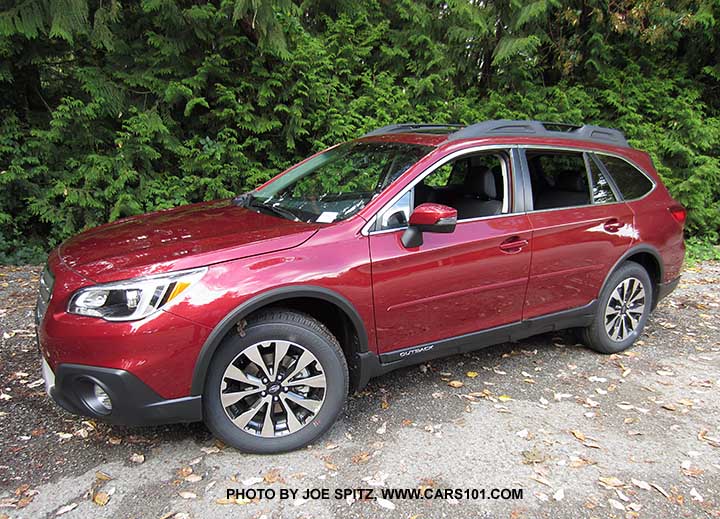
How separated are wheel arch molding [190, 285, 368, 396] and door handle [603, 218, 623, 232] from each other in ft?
7.29

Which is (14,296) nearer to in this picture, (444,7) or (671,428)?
(671,428)

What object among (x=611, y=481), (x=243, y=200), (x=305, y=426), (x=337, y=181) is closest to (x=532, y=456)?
(x=611, y=481)

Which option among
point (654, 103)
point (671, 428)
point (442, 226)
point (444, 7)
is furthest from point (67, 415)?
point (654, 103)

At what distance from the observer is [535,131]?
394 cm

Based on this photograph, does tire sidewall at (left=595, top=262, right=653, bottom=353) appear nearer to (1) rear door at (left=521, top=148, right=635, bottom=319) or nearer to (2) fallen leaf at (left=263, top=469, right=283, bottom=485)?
(1) rear door at (left=521, top=148, right=635, bottom=319)

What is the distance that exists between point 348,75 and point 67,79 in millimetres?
3812

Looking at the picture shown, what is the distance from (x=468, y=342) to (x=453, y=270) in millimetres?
555

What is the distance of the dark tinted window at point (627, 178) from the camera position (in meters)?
4.24

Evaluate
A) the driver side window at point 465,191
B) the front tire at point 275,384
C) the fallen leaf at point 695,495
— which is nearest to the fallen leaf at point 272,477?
the front tire at point 275,384

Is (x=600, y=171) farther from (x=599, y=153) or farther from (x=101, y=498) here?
(x=101, y=498)

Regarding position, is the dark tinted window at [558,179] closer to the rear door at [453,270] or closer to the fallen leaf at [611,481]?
the rear door at [453,270]

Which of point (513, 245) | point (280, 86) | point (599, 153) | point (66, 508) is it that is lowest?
point (66, 508)

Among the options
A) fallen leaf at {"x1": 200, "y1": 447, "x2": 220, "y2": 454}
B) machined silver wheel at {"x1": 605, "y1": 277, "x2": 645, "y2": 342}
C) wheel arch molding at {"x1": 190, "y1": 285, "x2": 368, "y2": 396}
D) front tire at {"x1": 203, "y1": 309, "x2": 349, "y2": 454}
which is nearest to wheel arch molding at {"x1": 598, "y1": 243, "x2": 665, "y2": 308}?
machined silver wheel at {"x1": 605, "y1": 277, "x2": 645, "y2": 342}

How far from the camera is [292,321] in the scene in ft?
9.55
